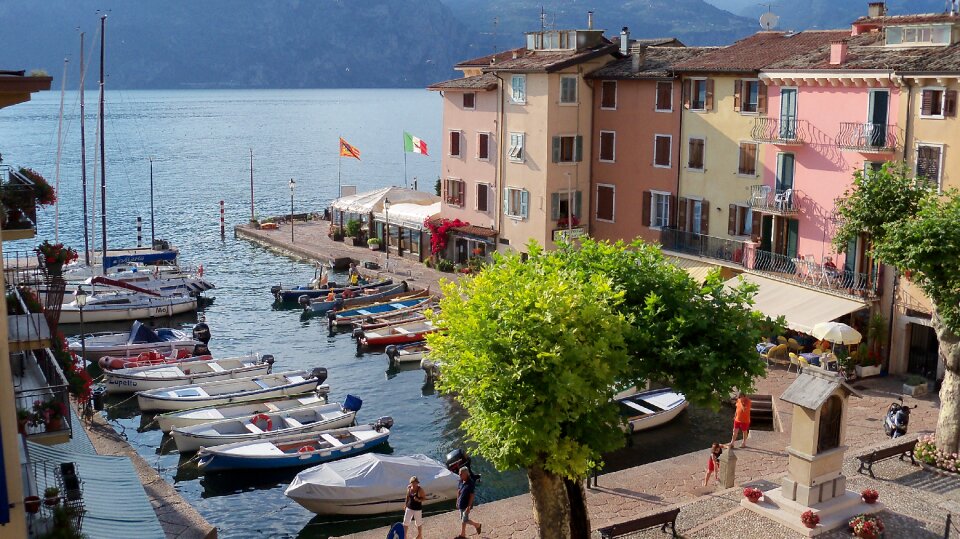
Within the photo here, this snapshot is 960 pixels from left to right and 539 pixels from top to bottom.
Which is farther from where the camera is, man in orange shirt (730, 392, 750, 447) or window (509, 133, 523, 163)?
window (509, 133, 523, 163)

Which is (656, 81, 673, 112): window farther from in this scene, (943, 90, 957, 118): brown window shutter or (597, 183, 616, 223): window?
(943, 90, 957, 118): brown window shutter

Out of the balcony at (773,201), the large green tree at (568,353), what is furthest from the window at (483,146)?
the large green tree at (568,353)

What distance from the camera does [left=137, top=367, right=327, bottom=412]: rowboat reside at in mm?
40875

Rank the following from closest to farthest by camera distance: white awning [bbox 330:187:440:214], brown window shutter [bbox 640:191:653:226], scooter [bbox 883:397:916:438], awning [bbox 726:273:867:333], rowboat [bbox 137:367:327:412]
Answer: scooter [bbox 883:397:916:438] → awning [bbox 726:273:867:333] → rowboat [bbox 137:367:327:412] → brown window shutter [bbox 640:191:653:226] → white awning [bbox 330:187:440:214]

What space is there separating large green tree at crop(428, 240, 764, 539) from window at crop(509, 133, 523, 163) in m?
32.3

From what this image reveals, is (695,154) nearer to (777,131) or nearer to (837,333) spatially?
(777,131)

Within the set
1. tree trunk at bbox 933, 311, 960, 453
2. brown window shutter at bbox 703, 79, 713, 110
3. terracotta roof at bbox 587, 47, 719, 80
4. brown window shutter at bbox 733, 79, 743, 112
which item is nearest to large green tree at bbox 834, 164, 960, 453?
tree trunk at bbox 933, 311, 960, 453

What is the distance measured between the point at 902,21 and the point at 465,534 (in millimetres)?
30446

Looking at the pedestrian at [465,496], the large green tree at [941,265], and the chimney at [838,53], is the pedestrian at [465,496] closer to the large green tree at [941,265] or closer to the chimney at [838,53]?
the large green tree at [941,265]

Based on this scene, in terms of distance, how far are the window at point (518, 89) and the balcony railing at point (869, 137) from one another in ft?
64.7

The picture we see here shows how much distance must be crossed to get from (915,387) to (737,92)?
58.6 feet

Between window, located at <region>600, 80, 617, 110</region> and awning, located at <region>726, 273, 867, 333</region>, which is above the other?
window, located at <region>600, 80, 617, 110</region>

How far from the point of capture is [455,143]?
209 ft

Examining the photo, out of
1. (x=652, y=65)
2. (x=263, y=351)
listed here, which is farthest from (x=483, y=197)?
(x=263, y=351)
